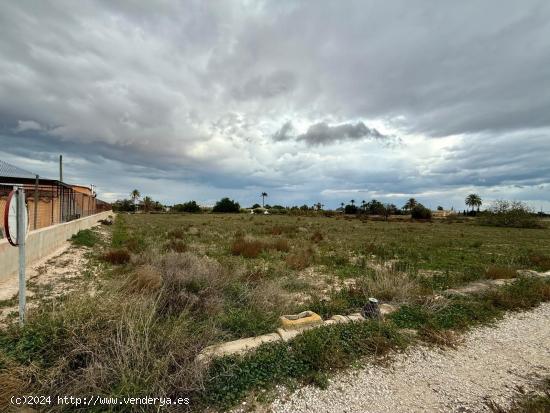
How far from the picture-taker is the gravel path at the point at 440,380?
123 inches

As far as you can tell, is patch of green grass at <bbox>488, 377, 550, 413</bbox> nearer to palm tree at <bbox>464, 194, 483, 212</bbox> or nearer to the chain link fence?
the chain link fence

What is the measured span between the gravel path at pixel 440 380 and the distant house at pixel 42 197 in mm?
A: 8937

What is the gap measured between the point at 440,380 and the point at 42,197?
14.6 metres

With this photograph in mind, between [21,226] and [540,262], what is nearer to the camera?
[21,226]

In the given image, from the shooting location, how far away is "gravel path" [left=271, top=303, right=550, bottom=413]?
3125mm

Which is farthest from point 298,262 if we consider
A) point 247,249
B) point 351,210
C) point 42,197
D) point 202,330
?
point 351,210

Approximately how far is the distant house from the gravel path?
352 inches

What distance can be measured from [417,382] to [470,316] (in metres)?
2.88

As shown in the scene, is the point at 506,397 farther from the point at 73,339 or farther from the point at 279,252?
the point at 279,252

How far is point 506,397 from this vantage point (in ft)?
10.8

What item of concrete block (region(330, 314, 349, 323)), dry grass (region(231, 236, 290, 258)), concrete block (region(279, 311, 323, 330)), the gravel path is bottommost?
the gravel path

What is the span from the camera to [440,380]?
3598mm

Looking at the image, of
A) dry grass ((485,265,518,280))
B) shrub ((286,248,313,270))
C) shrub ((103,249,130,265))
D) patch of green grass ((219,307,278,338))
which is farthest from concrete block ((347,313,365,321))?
shrub ((103,249,130,265))

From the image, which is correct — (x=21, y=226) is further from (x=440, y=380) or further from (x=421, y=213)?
(x=421, y=213)
